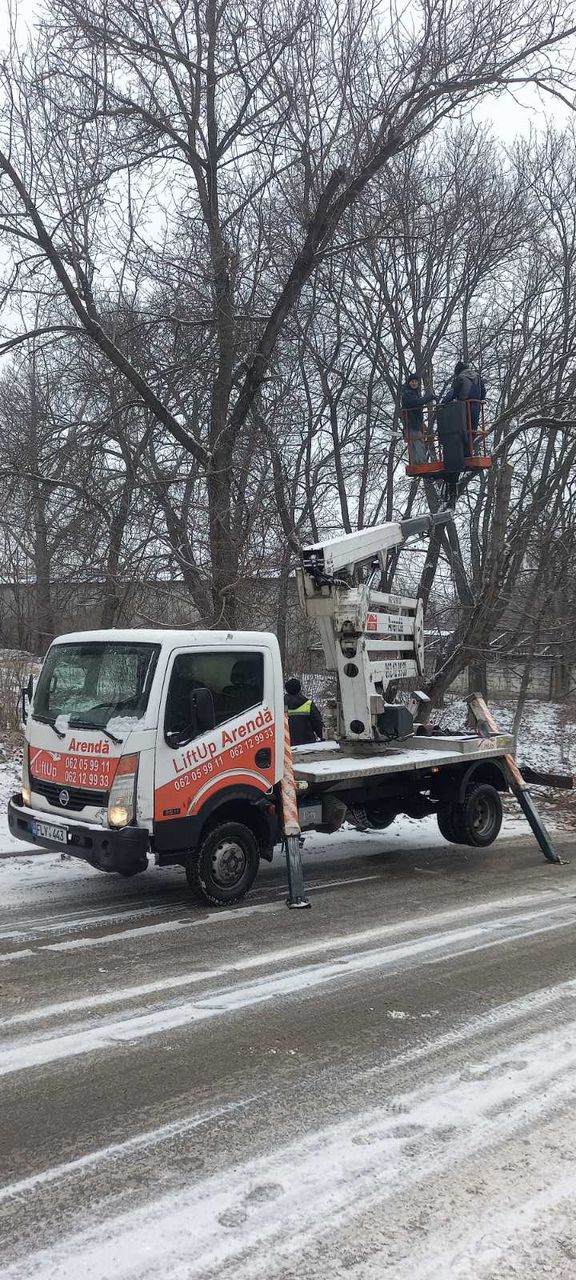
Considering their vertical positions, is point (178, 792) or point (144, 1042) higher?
point (178, 792)

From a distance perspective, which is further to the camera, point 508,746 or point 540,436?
point 540,436

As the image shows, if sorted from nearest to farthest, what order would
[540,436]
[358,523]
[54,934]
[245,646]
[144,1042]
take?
1. [144,1042]
2. [54,934]
3. [245,646]
4. [358,523]
5. [540,436]

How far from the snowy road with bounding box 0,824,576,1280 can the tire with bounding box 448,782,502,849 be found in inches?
97.3

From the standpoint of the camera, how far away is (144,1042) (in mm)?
4980

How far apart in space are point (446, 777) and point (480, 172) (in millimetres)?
15024

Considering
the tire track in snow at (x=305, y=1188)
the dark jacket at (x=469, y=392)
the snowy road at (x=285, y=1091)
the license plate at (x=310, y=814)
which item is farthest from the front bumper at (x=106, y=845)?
the dark jacket at (x=469, y=392)

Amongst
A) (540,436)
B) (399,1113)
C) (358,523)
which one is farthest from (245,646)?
(540,436)

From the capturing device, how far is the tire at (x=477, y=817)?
33.9ft

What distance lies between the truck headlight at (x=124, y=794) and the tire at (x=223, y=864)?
74cm

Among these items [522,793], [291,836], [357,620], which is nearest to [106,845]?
[291,836]

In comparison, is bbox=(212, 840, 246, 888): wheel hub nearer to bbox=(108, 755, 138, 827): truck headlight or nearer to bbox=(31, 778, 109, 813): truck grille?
bbox=(108, 755, 138, 827): truck headlight

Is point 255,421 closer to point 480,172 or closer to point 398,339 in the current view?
point 398,339

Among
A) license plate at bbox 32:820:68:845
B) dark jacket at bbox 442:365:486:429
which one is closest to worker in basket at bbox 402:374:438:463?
dark jacket at bbox 442:365:486:429

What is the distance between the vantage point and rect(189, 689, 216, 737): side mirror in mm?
7488
